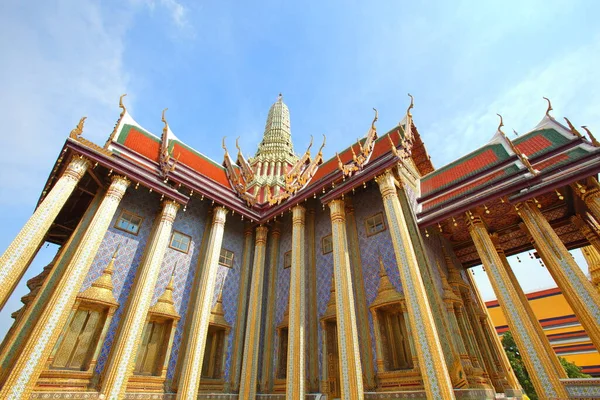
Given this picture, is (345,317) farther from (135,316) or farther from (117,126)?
(117,126)

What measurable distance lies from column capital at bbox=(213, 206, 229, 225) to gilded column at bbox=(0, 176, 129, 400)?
10.2 feet

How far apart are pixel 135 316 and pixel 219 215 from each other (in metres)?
4.04

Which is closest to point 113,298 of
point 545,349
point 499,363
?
point 545,349

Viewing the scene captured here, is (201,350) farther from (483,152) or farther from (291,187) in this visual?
(483,152)

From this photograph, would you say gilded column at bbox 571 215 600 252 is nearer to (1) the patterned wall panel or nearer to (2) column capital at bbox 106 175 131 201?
(1) the patterned wall panel

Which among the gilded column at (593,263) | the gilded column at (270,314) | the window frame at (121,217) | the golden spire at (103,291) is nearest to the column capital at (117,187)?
the window frame at (121,217)

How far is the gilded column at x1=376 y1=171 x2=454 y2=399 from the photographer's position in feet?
18.3

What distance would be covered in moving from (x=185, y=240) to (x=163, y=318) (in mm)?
2550

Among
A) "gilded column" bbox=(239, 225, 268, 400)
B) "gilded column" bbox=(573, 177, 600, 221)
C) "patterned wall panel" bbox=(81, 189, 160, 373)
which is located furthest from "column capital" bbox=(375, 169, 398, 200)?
"patterned wall panel" bbox=(81, 189, 160, 373)

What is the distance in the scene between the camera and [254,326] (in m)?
9.48

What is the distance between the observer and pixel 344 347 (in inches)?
279

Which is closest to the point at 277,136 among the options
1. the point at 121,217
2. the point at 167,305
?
the point at 121,217

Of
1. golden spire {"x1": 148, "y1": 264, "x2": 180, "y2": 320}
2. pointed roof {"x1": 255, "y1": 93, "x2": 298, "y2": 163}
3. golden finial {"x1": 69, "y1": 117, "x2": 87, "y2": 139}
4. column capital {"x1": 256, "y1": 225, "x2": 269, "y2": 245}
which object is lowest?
golden spire {"x1": 148, "y1": 264, "x2": 180, "y2": 320}

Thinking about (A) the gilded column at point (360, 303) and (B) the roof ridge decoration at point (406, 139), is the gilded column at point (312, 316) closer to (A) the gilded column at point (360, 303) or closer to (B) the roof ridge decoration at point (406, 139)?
(A) the gilded column at point (360, 303)
